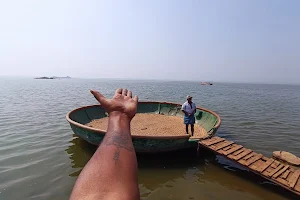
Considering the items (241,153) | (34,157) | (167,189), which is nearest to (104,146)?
(167,189)

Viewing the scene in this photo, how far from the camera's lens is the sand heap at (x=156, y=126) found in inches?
382

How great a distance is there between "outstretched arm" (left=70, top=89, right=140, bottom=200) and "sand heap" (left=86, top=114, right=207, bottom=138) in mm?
7938

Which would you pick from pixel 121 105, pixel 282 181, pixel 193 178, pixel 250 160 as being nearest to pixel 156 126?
pixel 193 178

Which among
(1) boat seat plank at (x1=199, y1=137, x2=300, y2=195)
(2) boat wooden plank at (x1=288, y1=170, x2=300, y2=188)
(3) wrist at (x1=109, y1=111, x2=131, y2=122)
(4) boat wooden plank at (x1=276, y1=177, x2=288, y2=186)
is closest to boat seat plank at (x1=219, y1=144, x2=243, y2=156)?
(1) boat seat plank at (x1=199, y1=137, x2=300, y2=195)

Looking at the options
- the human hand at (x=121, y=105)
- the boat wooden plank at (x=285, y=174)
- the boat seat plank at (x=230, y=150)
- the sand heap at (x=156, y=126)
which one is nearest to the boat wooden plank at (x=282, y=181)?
the boat wooden plank at (x=285, y=174)

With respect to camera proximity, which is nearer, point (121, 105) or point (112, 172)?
point (112, 172)

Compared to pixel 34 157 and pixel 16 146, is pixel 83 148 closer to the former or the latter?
pixel 34 157

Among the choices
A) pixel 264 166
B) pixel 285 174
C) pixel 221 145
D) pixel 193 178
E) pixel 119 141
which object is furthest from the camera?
pixel 221 145

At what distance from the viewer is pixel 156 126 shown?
1089cm

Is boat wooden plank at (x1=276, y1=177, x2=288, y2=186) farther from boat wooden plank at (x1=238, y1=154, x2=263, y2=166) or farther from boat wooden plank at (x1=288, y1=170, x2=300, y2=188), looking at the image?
boat wooden plank at (x1=238, y1=154, x2=263, y2=166)

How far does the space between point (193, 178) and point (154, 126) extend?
182 inches

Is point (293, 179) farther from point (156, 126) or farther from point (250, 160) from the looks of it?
point (156, 126)

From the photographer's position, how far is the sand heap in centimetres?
971

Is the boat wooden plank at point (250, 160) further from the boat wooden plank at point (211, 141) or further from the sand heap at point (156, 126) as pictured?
the sand heap at point (156, 126)
